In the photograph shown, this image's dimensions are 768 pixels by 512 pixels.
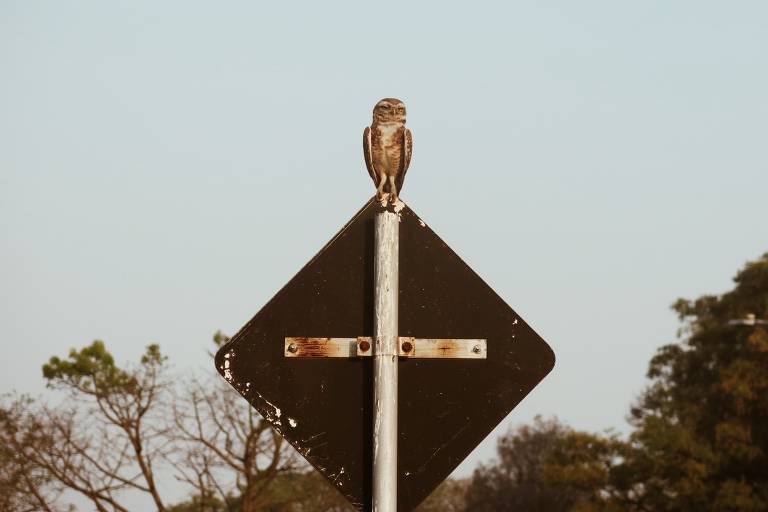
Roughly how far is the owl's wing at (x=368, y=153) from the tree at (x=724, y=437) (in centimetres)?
2710

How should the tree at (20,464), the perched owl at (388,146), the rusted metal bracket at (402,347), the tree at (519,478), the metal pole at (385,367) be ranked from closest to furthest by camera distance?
the metal pole at (385,367)
the rusted metal bracket at (402,347)
the perched owl at (388,146)
the tree at (20,464)
the tree at (519,478)

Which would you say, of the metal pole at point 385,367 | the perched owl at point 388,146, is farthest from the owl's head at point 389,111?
the metal pole at point 385,367

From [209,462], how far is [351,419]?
27540 millimetres

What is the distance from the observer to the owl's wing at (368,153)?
3.76 metres

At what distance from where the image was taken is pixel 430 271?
10.8 ft

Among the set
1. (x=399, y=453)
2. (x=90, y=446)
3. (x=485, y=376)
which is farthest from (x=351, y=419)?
(x=90, y=446)

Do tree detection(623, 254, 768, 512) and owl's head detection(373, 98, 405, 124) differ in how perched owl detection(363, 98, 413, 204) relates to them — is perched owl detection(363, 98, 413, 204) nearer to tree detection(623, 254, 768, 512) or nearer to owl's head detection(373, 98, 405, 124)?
owl's head detection(373, 98, 405, 124)

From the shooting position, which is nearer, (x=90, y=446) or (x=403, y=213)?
(x=403, y=213)

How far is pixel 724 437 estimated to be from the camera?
100 ft

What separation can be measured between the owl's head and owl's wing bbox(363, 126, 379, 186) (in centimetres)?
11

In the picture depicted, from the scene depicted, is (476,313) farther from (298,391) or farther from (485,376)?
(298,391)

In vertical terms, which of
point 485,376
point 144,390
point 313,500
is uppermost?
point 144,390

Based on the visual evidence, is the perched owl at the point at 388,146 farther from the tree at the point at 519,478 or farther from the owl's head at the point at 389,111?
the tree at the point at 519,478

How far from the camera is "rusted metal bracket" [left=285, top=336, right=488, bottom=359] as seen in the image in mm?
3174
